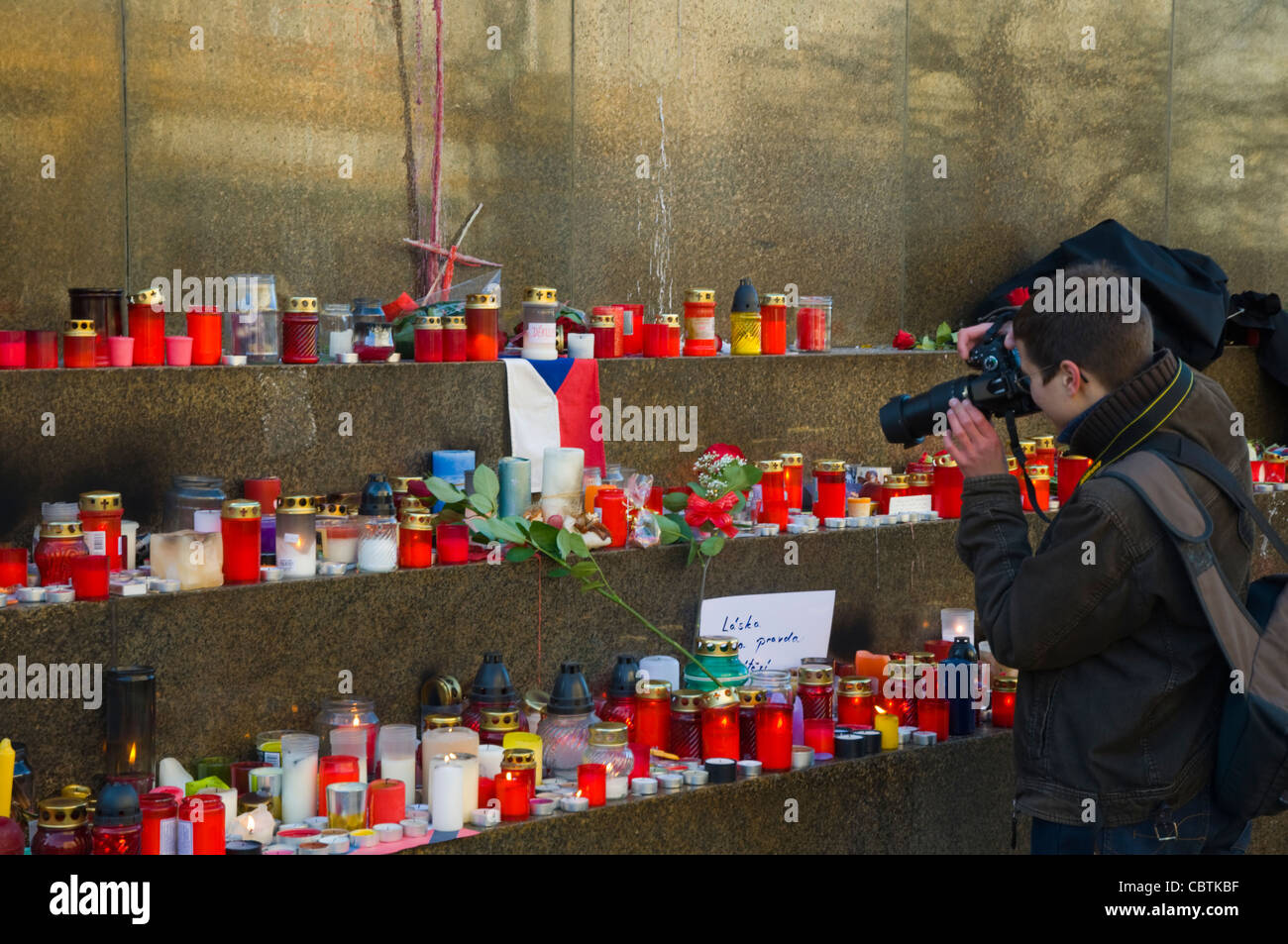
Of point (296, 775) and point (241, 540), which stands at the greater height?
point (241, 540)

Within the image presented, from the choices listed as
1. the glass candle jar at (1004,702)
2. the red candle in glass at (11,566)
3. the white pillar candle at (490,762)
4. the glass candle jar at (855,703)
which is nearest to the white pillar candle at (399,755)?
the white pillar candle at (490,762)

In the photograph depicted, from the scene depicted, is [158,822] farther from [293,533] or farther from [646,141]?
[646,141]

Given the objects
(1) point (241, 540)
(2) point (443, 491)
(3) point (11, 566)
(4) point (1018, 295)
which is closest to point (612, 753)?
(2) point (443, 491)

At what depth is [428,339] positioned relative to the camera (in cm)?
422

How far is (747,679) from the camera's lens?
429 cm

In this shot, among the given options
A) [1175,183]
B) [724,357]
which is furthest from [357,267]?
[1175,183]

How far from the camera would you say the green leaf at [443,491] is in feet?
12.9

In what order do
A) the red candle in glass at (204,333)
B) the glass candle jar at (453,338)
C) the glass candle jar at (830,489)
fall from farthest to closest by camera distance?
the glass candle jar at (830,489)
the glass candle jar at (453,338)
the red candle in glass at (204,333)

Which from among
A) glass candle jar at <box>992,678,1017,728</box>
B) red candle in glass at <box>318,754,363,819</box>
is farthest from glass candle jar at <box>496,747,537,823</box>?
glass candle jar at <box>992,678,1017,728</box>

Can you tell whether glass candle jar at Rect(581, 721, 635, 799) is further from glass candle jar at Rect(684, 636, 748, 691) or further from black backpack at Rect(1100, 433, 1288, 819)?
black backpack at Rect(1100, 433, 1288, 819)

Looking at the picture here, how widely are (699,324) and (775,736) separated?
138 cm

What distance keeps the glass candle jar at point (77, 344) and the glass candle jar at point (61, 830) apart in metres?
1.07

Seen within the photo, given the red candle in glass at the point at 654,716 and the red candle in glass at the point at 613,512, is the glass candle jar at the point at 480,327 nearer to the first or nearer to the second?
the red candle in glass at the point at 613,512

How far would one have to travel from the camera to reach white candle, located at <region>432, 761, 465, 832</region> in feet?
11.3
